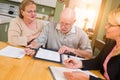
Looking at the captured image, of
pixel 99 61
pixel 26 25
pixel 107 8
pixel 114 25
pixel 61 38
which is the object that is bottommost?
pixel 99 61

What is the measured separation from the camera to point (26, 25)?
84.7 inches

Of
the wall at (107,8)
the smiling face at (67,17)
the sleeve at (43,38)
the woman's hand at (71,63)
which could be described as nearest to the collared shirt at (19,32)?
the sleeve at (43,38)

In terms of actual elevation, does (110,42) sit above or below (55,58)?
above

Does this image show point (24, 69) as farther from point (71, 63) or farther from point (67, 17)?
point (67, 17)

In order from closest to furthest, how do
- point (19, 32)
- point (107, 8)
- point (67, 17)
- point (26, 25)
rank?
point (67, 17) < point (19, 32) < point (26, 25) < point (107, 8)

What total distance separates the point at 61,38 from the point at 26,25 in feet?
1.50

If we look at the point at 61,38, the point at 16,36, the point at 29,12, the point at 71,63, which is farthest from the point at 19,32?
the point at 71,63

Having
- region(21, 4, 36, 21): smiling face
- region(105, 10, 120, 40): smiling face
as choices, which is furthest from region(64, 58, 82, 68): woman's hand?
region(21, 4, 36, 21): smiling face

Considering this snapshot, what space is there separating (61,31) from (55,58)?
539 mm

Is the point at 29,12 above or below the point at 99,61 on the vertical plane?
above

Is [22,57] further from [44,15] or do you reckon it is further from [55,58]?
[44,15]

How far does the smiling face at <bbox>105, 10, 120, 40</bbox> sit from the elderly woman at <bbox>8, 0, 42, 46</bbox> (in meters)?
0.92

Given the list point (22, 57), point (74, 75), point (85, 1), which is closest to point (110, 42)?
point (74, 75)

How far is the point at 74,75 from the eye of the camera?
1.08 metres
